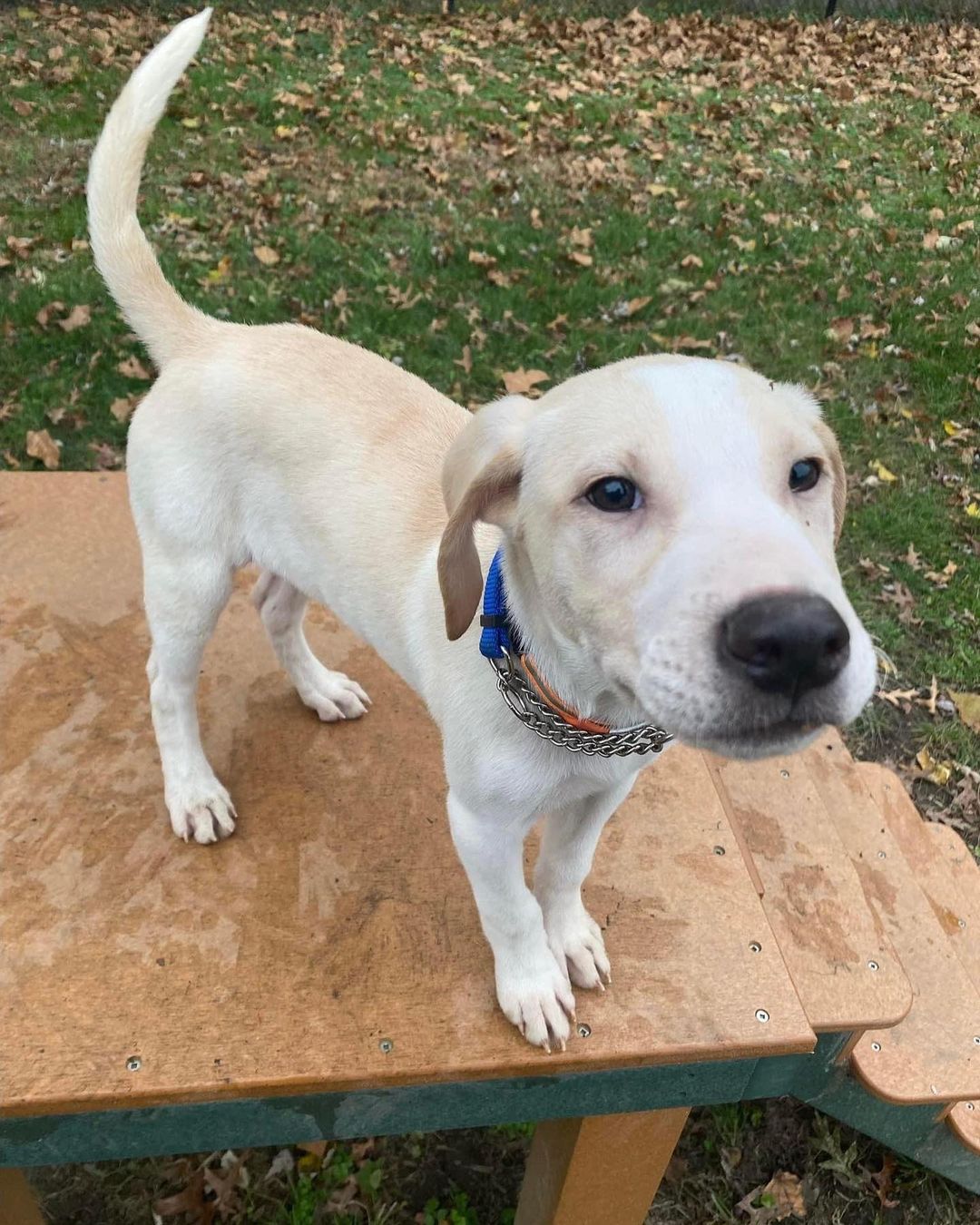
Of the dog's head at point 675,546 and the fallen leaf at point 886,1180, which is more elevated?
the dog's head at point 675,546

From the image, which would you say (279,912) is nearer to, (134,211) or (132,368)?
(134,211)

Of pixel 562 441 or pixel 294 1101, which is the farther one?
pixel 294 1101

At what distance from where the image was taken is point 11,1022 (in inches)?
87.7

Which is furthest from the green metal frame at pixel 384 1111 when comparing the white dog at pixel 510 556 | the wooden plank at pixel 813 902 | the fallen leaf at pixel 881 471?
the fallen leaf at pixel 881 471

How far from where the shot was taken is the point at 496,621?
6.33ft

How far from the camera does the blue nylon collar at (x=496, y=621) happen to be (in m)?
1.92

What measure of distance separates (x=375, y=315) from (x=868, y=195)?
5.58 metres

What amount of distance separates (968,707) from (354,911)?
3.57m

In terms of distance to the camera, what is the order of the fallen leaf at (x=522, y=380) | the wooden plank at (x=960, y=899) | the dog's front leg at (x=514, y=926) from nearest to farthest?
the dog's front leg at (x=514, y=926) → the wooden plank at (x=960, y=899) → the fallen leaf at (x=522, y=380)

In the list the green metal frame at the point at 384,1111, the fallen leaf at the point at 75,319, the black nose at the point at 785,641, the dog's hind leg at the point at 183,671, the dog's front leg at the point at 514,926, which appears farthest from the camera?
the fallen leaf at the point at 75,319

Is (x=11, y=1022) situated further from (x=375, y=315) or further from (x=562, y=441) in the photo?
(x=375, y=315)

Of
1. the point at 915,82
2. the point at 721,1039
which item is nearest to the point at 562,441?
the point at 721,1039

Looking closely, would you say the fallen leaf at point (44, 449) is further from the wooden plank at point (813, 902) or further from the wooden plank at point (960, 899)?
the wooden plank at point (960, 899)

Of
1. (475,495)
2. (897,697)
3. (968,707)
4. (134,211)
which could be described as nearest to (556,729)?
(475,495)
